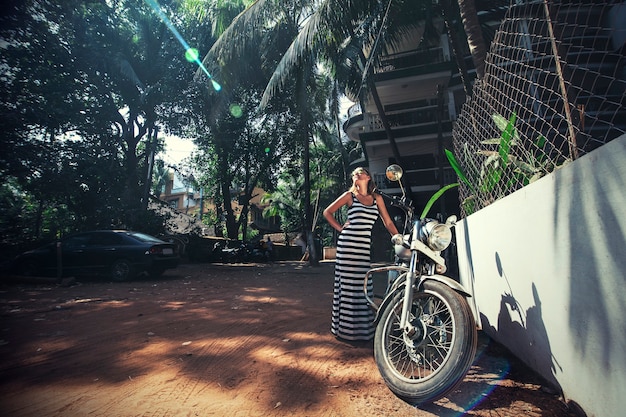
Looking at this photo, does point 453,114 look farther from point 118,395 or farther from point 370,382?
point 118,395

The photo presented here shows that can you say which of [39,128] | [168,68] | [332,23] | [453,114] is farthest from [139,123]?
[453,114]

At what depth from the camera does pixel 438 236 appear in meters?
2.21

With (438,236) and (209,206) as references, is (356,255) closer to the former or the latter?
(438,236)

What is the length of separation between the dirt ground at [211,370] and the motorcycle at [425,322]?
23cm

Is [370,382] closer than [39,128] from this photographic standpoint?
Yes

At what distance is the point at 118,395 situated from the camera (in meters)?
A: 2.17

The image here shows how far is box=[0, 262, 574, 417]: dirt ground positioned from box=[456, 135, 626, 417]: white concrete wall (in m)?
0.29

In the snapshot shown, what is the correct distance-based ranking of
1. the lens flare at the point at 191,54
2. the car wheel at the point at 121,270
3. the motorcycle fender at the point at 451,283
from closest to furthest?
the motorcycle fender at the point at 451,283 < the car wheel at the point at 121,270 < the lens flare at the point at 191,54

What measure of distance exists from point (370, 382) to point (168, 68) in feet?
52.3

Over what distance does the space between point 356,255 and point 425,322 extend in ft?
3.77

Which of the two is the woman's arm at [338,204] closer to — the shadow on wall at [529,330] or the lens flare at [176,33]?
the shadow on wall at [529,330]

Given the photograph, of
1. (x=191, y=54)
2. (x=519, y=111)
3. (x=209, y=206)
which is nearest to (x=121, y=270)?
(x=519, y=111)

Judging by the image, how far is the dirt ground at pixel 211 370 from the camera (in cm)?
198

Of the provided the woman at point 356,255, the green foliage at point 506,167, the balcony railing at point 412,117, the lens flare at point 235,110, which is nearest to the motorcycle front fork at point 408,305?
the woman at point 356,255
